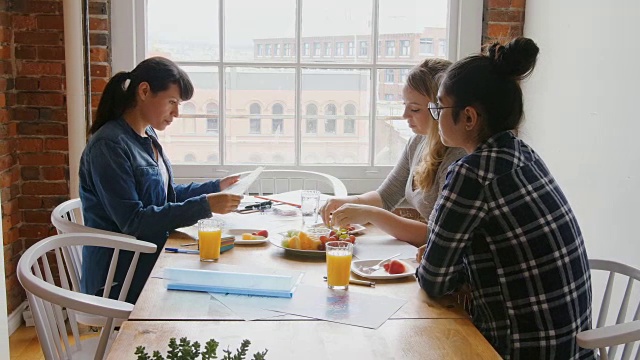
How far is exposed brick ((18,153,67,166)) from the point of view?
3.46 m

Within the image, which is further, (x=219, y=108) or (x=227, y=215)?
(x=219, y=108)

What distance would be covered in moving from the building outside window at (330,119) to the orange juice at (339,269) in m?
2.00

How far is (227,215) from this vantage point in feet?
8.70

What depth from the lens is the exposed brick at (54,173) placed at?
11.4ft

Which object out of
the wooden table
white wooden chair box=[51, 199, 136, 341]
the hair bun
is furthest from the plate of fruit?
the hair bun

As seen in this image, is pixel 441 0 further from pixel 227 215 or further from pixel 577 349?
pixel 577 349

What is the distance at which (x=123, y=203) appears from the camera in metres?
2.31

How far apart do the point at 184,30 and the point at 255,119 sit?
596mm

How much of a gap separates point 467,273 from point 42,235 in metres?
2.54

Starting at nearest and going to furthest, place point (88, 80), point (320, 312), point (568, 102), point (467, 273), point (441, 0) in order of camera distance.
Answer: point (320, 312)
point (467, 273)
point (568, 102)
point (88, 80)
point (441, 0)

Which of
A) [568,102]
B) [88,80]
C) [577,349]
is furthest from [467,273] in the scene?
[88,80]

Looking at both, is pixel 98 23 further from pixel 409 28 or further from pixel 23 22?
pixel 409 28

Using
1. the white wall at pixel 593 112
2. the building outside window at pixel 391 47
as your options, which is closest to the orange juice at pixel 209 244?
the white wall at pixel 593 112

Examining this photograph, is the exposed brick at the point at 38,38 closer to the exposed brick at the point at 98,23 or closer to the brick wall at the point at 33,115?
the brick wall at the point at 33,115
